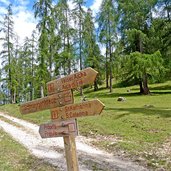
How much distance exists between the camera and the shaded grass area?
8.88 m

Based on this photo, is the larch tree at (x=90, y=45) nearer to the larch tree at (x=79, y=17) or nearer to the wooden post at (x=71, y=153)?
the larch tree at (x=79, y=17)

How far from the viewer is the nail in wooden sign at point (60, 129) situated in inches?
224

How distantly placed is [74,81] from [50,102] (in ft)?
2.59

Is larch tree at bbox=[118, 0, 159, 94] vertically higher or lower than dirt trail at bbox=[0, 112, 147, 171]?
higher

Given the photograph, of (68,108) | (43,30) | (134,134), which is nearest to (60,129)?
(68,108)

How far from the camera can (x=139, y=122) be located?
16.4 metres

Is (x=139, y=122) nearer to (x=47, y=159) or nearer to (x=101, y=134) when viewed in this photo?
(x=101, y=134)

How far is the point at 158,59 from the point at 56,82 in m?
27.7

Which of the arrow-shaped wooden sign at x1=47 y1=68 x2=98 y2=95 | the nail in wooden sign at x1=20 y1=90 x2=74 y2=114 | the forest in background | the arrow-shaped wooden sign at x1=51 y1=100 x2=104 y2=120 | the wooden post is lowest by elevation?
the wooden post

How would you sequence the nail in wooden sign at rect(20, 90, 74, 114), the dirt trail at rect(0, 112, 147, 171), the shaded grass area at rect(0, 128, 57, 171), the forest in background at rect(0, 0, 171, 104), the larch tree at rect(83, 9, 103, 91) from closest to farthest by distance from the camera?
1. the nail in wooden sign at rect(20, 90, 74, 114)
2. the shaded grass area at rect(0, 128, 57, 171)
3. the dirt trail at rect(0, 112, 147, 171)
4. the forest in background at rect(0, 0, 171, 104)
5. the larch tree at rect(83, 9, 103, 91)

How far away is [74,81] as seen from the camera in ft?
18.6

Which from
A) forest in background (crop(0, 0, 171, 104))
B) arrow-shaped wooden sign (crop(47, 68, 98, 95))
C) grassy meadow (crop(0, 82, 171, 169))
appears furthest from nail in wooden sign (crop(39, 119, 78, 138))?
forest in background (crop(0, 0, 171, 104))

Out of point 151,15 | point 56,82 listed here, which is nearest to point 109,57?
point 151,15

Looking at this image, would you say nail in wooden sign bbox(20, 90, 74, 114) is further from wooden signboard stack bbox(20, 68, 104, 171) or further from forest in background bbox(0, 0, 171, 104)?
forest in background bbox(0, 0, 171, 104)
